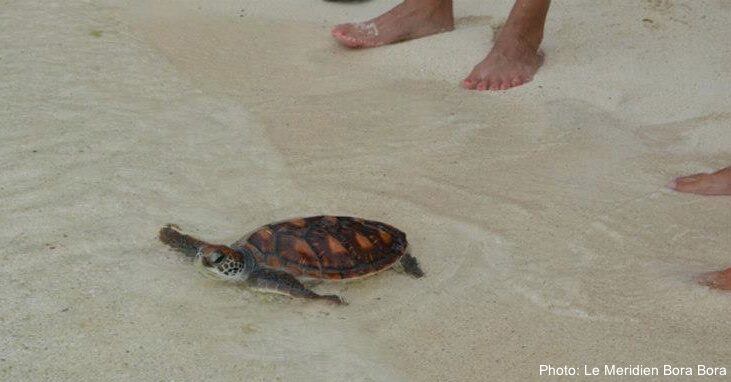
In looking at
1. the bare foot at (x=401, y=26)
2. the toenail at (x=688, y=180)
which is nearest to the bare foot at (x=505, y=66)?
the bare foot at (x=401, y=26)

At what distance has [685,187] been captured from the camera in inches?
137

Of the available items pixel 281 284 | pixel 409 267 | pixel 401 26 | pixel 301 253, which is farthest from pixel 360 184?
pixel 401 26

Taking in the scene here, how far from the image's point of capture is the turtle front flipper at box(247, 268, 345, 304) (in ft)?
8.55

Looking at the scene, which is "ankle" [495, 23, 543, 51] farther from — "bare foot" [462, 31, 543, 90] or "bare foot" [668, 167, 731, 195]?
"bare foot" [668, 167, 731, 195]

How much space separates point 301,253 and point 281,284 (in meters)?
0.14

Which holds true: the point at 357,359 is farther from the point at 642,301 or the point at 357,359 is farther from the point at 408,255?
the point at 642,301

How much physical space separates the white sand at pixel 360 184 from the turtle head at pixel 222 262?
0.08 meters

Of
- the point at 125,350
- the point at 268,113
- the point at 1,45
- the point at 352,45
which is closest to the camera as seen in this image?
the point at 125,350

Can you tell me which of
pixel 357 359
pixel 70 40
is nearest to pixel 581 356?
pixel 357 359

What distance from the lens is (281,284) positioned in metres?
2.61

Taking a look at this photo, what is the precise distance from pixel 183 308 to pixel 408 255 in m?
0.82

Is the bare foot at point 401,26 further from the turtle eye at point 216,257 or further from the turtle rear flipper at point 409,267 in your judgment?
the turtle eye at point 216,257

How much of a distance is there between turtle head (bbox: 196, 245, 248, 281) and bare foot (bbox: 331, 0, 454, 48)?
98.0 inches

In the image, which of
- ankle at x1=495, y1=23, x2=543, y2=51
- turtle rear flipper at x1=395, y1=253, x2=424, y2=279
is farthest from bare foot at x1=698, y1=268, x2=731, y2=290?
ankle at x1=495, y1=23, x2=543, y2=51
